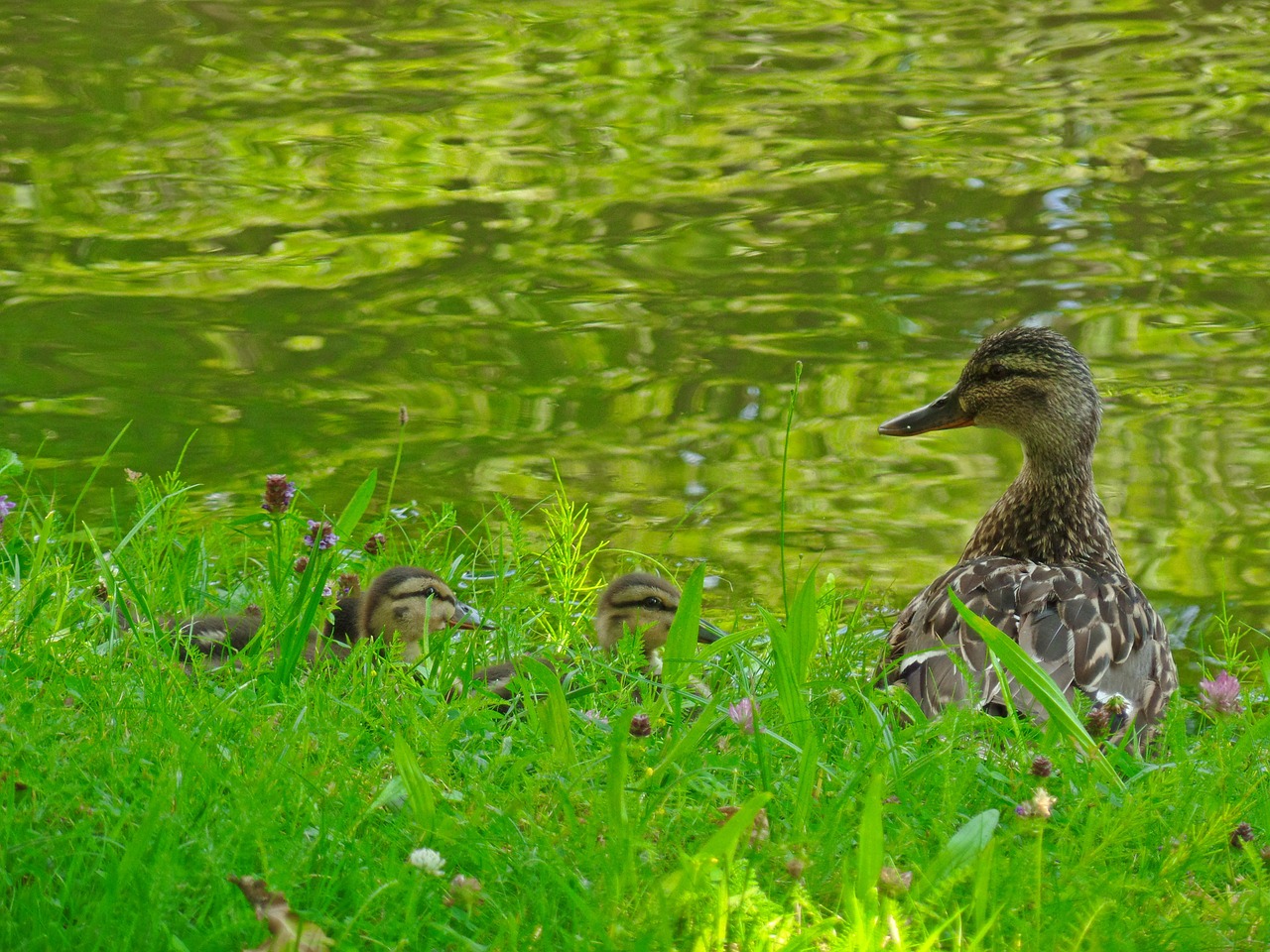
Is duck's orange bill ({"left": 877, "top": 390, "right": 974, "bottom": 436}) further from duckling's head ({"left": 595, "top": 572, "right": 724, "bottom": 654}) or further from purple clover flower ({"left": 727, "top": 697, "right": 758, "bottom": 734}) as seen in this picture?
purple clover flower ({"left": 727, "top": 697, "right": 758, "bottom": 734})

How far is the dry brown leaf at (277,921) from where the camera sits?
233cm

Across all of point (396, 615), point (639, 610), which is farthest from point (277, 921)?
point (639, 610)

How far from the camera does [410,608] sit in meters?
4.44

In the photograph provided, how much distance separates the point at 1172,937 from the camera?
2721 millimetres

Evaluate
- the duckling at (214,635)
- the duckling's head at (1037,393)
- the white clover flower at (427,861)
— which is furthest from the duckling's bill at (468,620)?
the duckling's head at (1037,393)

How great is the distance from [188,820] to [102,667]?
2.69 ft

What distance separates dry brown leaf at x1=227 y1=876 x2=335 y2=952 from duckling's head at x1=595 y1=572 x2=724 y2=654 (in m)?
2.14

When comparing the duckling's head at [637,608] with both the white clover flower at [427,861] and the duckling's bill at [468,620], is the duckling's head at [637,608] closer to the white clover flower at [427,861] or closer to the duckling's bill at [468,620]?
the duckling's bill at [468,620]

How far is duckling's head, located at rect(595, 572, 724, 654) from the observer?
454 cm

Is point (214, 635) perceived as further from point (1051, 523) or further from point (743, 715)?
point (1051, 523)

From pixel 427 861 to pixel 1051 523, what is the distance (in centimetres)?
305

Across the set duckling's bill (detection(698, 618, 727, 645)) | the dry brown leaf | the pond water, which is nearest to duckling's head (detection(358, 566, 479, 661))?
duckling's bill (detection(698, 618, 727, 645))

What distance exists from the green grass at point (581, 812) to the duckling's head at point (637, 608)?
57cm

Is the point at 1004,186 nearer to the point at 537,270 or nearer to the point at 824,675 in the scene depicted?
the point at 537,270
